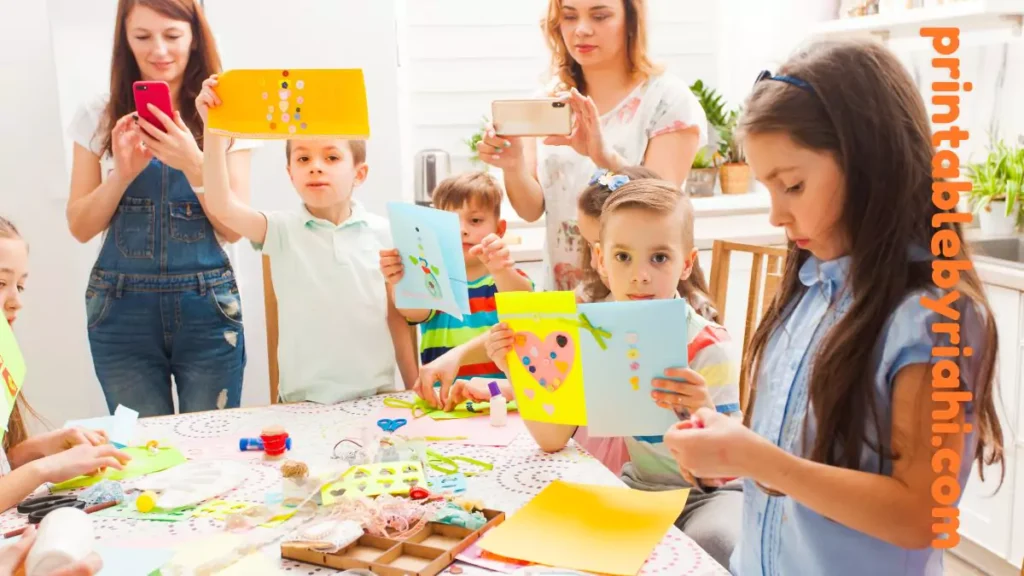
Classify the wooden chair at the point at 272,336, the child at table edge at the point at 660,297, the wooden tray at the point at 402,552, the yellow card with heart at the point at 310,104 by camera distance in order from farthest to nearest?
the wooden chair at the point at 272,336 → the yellow card with heart at the point at 310,104 → the child at table edge at the point at 660,297 → the wooden tray at the point at 402,552

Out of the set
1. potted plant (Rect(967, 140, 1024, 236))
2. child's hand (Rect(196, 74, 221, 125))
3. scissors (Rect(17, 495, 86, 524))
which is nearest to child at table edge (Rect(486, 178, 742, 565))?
scissors (Rect(17, 495, 86, 524))

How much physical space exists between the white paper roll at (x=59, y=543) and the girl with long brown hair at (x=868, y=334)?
71 cm

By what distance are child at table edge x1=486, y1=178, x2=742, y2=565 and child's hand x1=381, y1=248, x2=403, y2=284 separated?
44cm

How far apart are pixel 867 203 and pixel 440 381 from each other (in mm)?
1012

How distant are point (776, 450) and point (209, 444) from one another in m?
1.03

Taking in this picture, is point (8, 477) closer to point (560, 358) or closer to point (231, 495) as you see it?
point (231, 495)

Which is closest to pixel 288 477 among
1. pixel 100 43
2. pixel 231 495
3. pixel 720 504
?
pixel 231 495

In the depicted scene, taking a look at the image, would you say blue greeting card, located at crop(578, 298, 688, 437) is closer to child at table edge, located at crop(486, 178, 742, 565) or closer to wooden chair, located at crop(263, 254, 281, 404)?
child at table edge, located at crop(486, 178, 742, 565)

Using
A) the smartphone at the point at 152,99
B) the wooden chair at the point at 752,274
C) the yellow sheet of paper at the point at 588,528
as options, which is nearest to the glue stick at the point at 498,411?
the yellow sheet of paper at the point at 588,528

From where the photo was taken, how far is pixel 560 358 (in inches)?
56.3

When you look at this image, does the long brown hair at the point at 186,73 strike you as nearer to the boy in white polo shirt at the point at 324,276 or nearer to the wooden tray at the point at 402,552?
the boy in white polo shirt at the point at 324,276

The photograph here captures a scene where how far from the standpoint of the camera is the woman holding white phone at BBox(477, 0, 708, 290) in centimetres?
205

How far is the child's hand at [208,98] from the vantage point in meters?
1.80

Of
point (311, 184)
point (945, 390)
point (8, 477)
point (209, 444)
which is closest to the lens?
point (945, 390)
